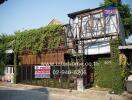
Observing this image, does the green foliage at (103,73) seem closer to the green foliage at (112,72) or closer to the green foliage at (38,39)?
the green foliage at (112,72)

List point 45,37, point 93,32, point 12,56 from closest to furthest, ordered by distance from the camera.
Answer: point 93,32, point 45,37, point 12,56

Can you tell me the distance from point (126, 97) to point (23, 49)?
1412 cm

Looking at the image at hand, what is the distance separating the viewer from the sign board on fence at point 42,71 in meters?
21.3

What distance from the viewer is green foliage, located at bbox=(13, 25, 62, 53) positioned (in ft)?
74.1

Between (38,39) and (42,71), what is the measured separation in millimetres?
4226

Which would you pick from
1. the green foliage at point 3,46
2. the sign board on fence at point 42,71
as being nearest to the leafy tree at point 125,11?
the green foliage at point 3,46

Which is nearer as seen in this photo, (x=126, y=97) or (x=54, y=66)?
(x=126, y=97)

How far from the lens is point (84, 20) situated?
72.1 feet

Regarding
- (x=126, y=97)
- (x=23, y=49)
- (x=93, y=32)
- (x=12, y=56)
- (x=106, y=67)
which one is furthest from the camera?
(x=12, y=56)

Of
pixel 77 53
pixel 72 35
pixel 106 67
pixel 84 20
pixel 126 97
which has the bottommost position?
pixel 126 97

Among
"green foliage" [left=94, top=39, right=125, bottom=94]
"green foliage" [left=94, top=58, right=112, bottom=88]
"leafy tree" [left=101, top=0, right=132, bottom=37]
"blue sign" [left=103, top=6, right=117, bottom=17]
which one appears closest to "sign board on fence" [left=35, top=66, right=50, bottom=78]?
"green foliage" [left=94, top=58, right=112, bottom=88]

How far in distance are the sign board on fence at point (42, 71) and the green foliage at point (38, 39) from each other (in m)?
2.48

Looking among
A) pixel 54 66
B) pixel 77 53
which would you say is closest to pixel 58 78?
pixel 54 66

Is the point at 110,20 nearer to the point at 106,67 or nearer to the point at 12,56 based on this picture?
the point at 106,67
